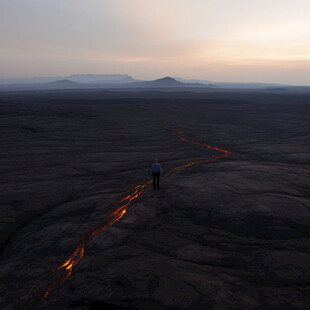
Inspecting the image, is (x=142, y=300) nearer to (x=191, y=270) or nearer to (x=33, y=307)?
(x=191, y=270)

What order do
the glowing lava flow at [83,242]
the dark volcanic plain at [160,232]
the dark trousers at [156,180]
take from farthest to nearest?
the dark trousers at [156,180] < the glowing lava flow at [83,242] < the dark volcanic plain at [160,232]

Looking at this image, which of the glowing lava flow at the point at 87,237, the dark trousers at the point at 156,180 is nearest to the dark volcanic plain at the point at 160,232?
the glowing lava flow at the point at 87,237

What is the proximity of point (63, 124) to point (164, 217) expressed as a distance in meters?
27.8

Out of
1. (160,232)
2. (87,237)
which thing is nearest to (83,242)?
(87,237)

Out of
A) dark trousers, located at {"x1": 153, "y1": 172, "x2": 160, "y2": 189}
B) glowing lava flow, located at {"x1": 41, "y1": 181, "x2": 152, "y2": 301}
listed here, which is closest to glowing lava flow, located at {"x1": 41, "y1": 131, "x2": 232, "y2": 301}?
glowing lava flow, located at {"x1": 41, "y1": 181, "x2": 152, "y2": 301}

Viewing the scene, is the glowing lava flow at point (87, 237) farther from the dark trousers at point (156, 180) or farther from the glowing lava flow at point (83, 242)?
the dark trousers at point (156, 180)

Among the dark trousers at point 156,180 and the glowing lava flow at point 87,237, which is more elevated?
the dark trousers at point 156,180

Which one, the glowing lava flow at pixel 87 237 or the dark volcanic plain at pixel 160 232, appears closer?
the dark volcanic plain at pixel 160 232

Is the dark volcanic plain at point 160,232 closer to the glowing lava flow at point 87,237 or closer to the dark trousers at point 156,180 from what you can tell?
the glowing lava flow at point 87,237

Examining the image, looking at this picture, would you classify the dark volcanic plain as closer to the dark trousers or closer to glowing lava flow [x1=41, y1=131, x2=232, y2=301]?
glowing lava flow [x1=41, y1=131, x2=232, y2=301]

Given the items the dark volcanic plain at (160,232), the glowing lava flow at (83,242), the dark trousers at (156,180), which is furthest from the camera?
the dark trousers at (156,180)

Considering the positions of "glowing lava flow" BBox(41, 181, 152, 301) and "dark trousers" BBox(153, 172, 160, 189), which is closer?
"glowing lava flow" BBox(41, 181, 152, 301)

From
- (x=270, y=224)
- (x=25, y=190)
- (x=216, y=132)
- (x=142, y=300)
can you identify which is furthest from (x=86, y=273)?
(x=216, y=132)

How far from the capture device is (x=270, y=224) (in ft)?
29.6
